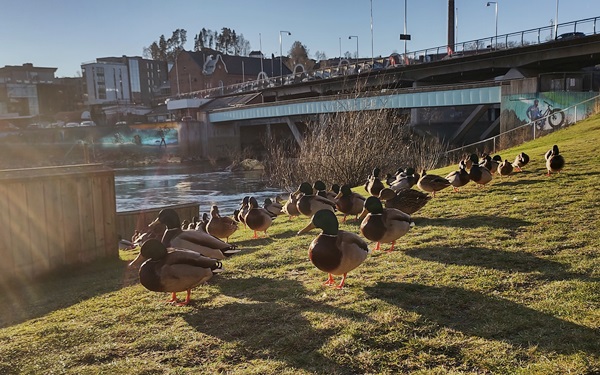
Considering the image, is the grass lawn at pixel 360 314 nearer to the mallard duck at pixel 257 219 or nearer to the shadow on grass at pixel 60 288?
the shadow on grass at pixel 60 288

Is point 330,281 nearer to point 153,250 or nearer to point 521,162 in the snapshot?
point 153,250

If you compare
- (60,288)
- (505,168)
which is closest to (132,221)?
(60,288)

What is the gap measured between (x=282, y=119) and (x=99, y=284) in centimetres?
5045

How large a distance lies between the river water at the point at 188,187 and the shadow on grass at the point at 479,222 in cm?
1800

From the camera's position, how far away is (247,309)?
18.1ft

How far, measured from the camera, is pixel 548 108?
26.9 m

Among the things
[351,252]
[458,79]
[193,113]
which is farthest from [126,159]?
[351,252]

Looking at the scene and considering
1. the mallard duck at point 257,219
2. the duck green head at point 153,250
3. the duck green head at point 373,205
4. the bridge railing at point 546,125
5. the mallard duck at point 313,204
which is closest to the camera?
the duck green head at point 153,250

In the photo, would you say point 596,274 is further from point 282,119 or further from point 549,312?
point 282,119

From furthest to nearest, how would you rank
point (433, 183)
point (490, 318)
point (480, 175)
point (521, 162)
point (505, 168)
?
1. point (521, 162)
2. point (505, 168)
3. point (480, 175)
4. point (433, 183)
5. point (490, 318)

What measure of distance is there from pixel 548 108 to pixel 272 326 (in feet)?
87.5

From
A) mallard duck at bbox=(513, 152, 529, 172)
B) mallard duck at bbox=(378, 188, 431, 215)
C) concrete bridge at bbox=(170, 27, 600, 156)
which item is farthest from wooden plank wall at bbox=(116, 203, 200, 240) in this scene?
mallard duck at bbox=(513, 152, 529, 172)

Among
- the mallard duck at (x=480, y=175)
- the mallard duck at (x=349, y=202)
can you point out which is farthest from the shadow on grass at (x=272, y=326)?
the mallard duck at (x=480, y=175)

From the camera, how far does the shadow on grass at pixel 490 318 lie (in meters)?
4.13
